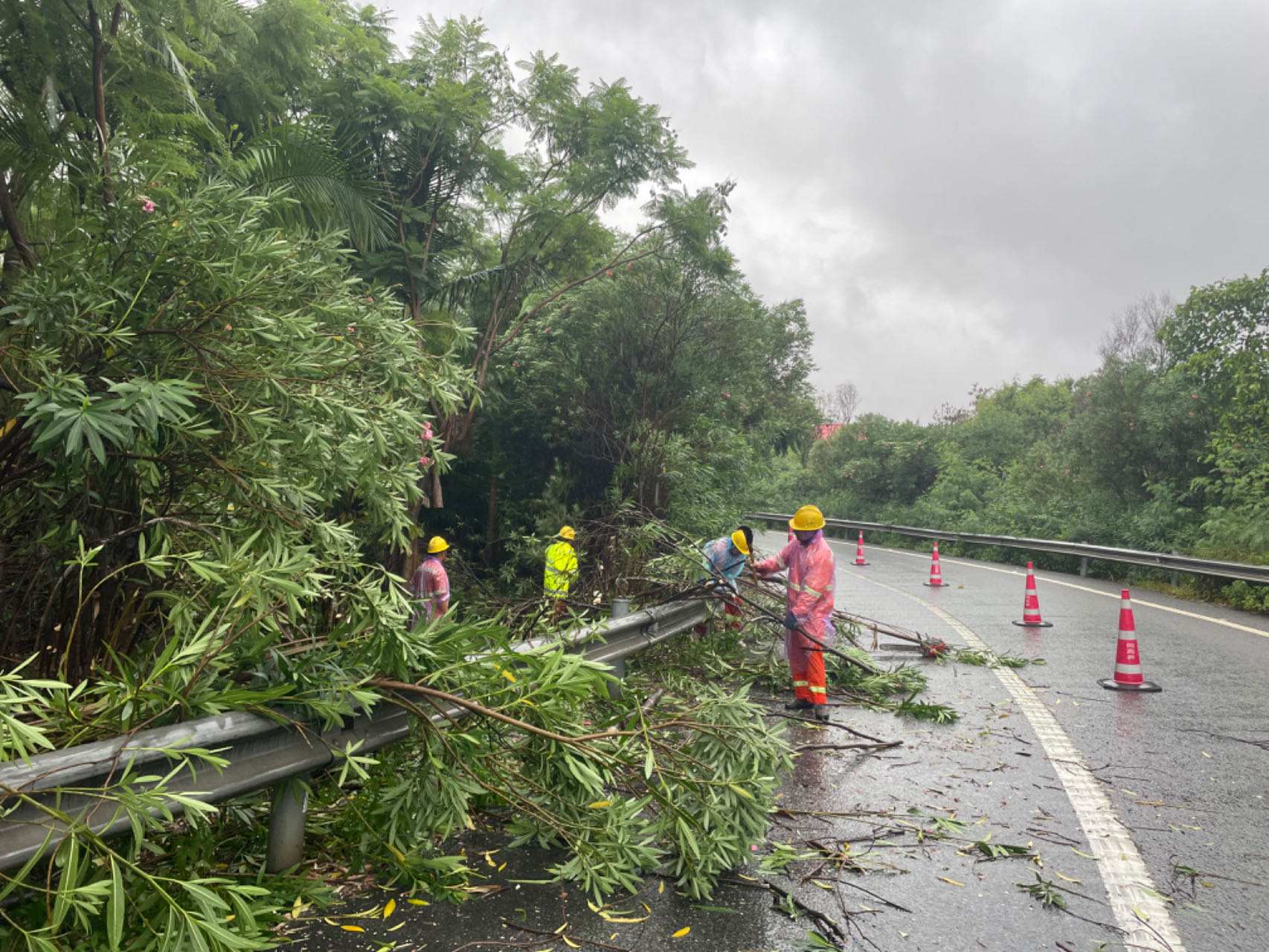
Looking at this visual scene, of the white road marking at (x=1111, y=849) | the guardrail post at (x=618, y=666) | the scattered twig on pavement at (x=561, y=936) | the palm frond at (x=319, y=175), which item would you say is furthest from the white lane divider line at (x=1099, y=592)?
the palm frond at (x=319, y=175)

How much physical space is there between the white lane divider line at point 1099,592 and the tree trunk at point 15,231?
12.7 m

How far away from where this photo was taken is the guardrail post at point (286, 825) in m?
3.37

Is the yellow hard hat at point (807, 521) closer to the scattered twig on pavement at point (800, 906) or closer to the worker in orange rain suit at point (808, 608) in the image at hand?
the worker in orange rain suit at point (808, 608)

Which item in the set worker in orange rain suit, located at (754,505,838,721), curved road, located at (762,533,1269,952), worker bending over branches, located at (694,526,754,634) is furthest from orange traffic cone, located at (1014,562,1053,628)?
worker bending over branches, located at (694,526,754,634)

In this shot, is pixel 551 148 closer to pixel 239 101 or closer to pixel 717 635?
pixel 239 101

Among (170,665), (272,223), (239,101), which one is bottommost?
(170,665)

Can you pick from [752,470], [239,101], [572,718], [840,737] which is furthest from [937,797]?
[239,101]

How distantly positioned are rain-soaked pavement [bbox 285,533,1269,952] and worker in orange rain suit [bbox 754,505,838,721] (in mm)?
287

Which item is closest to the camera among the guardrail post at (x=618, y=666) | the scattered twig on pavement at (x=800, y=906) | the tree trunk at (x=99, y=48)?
the scattered twig on pavement at (x=800, y=906)

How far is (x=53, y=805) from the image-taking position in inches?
96.7

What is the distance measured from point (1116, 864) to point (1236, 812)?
4.14 ft

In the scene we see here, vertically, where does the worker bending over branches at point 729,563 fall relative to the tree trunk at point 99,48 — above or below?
below

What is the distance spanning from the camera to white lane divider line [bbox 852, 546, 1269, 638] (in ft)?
38.6

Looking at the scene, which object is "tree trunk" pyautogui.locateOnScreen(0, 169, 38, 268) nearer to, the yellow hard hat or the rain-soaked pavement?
the rain-soaked pavement
